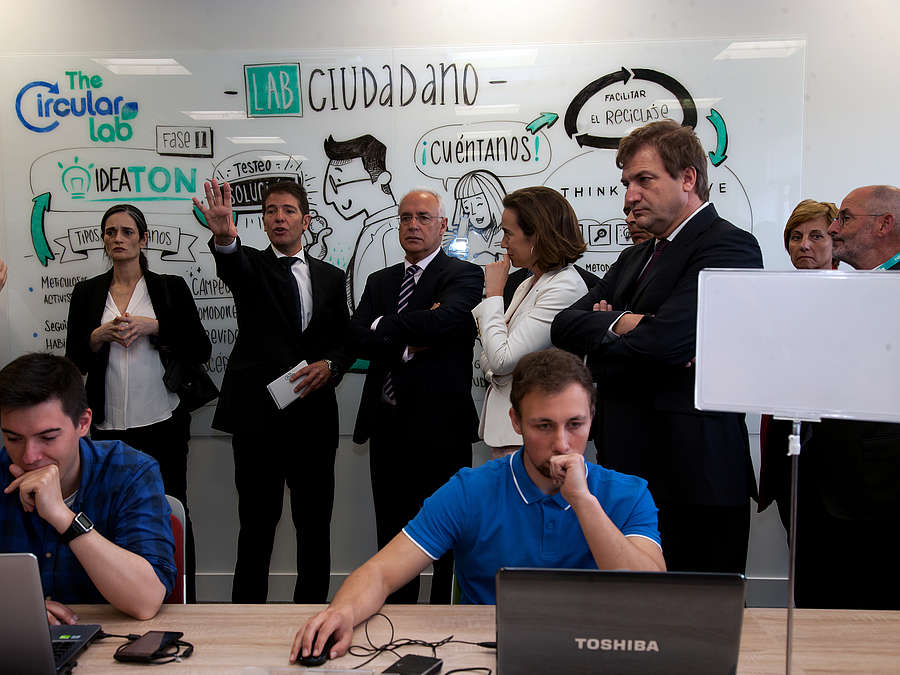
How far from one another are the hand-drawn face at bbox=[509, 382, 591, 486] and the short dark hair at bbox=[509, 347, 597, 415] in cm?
1

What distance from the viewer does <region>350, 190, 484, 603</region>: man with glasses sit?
2.98m

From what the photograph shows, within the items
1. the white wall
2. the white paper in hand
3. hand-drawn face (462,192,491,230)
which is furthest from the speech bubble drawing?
the white paper in hand

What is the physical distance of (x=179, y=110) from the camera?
3.81m

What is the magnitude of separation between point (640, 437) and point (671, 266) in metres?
0.53

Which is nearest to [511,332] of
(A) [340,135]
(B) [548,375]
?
(B) [548,375]

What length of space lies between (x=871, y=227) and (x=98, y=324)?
315cm

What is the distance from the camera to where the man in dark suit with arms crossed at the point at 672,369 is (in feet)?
7.04

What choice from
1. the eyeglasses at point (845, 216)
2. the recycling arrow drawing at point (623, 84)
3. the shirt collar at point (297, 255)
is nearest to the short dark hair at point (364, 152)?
the shirt collar at point (297, 255)

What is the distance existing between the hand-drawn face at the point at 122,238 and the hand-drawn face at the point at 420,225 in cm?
128

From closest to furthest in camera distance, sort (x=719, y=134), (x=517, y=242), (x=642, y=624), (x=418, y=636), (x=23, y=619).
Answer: (x=642, y=624), (x=23, y=619), (x=418, y=636), (x=517, y=242), (x=719, y=134)

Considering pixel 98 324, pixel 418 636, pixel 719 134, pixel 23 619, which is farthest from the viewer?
pixel 719 134

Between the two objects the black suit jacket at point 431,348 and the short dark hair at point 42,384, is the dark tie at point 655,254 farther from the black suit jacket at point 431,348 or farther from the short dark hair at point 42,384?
the short dark hair at point 42,384

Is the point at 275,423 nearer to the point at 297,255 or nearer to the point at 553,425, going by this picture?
the point at 297,255

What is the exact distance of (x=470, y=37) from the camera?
3703mm
